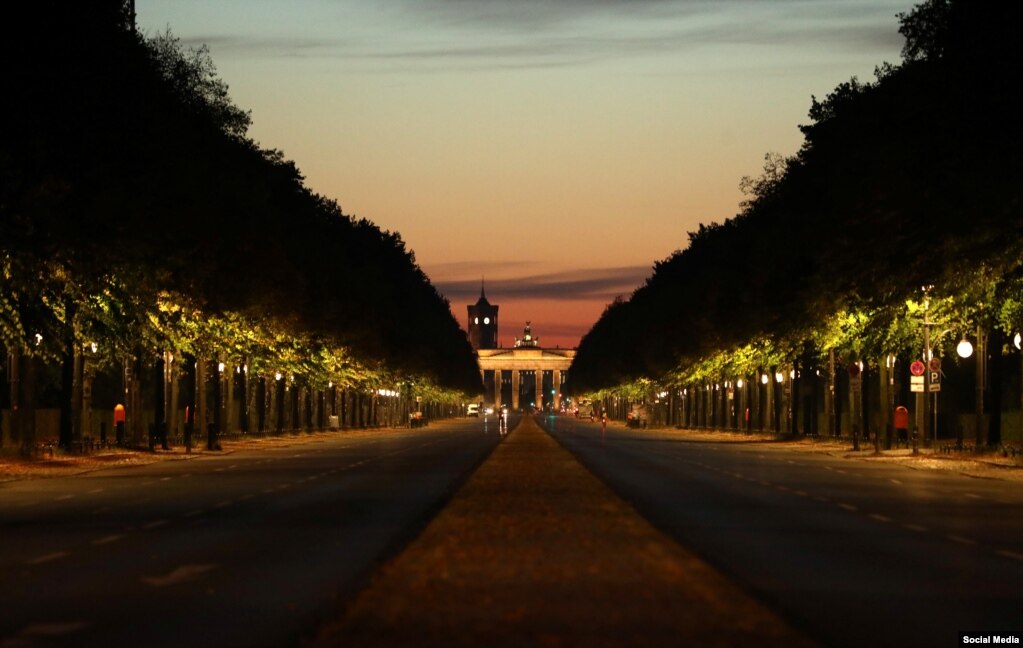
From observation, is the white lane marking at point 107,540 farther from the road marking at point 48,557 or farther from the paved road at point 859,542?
the paved road at point 859,542

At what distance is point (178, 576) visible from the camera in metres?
19.8

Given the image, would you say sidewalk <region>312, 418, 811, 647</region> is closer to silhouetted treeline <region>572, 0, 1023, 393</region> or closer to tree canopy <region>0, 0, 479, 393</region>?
tree canopy <region>0, 0, 479, 393</region>

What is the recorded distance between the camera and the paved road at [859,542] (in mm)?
16172

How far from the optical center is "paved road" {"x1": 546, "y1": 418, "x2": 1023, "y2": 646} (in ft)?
53.1

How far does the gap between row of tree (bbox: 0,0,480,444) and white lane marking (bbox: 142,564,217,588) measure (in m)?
25.8

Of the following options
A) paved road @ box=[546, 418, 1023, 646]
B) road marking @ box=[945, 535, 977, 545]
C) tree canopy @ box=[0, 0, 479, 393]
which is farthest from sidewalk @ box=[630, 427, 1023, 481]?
tree canopy @ box=[0, 0, 479, 393]

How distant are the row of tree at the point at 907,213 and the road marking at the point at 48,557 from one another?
32211 millimetres

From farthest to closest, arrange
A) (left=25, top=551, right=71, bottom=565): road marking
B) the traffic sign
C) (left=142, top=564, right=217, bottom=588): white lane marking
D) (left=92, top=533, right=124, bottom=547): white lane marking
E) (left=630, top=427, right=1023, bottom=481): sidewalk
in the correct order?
the traffic sign
(left=630, top=427, right=1023, bottom=481): sidewalk
(left=92, top=533, right=124, bottom=547): white lane marking
(left=25, top=551, right=71, bottom=565): road marking
(left=142, top=564, right=217, bottom=588): white lane marking

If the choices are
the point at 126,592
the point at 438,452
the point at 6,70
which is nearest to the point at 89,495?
the point at 6,70

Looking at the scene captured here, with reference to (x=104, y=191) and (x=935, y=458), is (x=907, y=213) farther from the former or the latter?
(x=104, y=191)

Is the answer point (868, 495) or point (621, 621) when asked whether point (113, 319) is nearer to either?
point (868, 495)

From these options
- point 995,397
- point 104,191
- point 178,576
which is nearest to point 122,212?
point 104,191

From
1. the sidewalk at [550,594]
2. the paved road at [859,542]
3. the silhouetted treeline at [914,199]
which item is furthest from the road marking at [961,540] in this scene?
the silhouetted treeline at [914,199]

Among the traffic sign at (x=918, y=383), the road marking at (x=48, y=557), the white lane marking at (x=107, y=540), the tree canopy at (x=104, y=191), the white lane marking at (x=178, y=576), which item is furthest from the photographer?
the traffic sign at (x=918, y=383)
